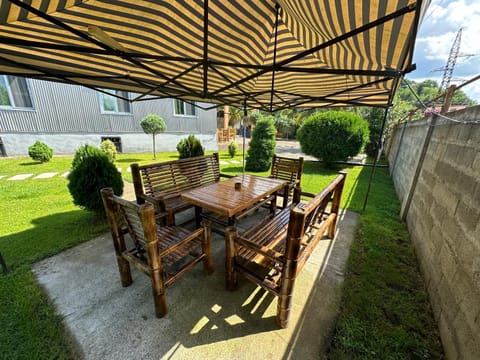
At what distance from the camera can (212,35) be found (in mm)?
2283

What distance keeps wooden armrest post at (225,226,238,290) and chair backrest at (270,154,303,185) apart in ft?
7.87

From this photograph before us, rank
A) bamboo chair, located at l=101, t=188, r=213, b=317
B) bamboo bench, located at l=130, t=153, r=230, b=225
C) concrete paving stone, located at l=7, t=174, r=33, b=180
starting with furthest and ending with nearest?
concrete paving stone, located at l=7, t=174, r=33, b=180 < bamboo bench, located at l=130, t=153, r=230, b=225 < bamboo chair, located at l=101, t=188, r=213, b=317

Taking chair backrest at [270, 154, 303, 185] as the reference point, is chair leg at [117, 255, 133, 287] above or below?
below

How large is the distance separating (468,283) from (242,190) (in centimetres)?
232

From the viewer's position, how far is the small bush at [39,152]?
711 cm

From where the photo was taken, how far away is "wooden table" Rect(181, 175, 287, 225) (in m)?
2.28

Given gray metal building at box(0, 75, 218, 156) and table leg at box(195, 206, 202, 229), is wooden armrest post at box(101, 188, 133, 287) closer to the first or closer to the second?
table leg at box(195, 206, 202, 229)

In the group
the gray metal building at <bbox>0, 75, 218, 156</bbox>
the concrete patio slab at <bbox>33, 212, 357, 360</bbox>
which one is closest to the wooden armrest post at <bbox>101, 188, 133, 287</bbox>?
the concrete patio slab at <bbox>33, 212, 357, 360</bbox>

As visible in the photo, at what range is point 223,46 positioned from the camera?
99.7 inches

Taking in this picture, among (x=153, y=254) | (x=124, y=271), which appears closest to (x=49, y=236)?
(x=124, y=271)

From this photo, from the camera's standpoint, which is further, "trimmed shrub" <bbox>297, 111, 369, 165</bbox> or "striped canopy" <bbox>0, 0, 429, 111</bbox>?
"trimmed shrub" <bbox>297, 111, 369, 165</bbox>

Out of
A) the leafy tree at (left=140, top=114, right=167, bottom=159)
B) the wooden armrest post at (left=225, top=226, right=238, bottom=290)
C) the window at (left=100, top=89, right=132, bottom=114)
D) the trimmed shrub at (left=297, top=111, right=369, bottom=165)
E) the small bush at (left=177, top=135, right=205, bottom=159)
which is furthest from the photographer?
the window at (left=100, top=89, right=132, bottom=114)

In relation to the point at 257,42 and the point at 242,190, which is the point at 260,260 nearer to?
the point at 242,190

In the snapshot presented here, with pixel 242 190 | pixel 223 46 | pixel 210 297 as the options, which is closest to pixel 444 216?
pixel 242 190
